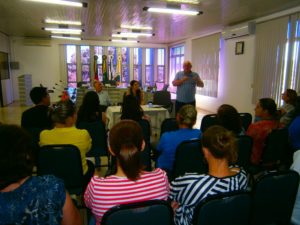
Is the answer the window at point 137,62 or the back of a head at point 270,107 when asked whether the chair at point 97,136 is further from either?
the window at point 137,62

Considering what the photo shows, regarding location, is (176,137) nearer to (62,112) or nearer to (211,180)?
(211,180)

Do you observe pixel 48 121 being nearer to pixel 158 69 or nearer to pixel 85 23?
pixel 85 23

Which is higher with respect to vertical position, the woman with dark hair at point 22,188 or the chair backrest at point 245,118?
the woman with dark hair at point 22,188

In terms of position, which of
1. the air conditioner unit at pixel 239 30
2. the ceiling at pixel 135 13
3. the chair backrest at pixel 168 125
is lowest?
the chair backrest at pixel 168 125

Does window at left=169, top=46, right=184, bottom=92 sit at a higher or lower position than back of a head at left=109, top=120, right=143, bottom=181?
higher

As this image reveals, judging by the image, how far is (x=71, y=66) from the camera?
1150 cm

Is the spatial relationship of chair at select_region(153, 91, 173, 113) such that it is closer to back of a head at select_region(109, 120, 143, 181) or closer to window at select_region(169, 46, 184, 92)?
window at select_region(169, 46, 184, 92)

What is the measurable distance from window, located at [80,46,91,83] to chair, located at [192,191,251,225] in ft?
36.5

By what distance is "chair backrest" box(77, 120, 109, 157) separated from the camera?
10.1ft

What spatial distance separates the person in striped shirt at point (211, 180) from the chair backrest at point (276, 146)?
1.34 metres

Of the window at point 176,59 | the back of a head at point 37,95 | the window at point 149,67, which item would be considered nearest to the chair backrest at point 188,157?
the back of a head at point 37,95

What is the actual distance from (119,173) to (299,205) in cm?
126

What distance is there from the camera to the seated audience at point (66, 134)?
2.26 metres

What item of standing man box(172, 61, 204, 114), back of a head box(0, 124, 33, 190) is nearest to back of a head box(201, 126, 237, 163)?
back of a head box(0, 124, 33, 190)
